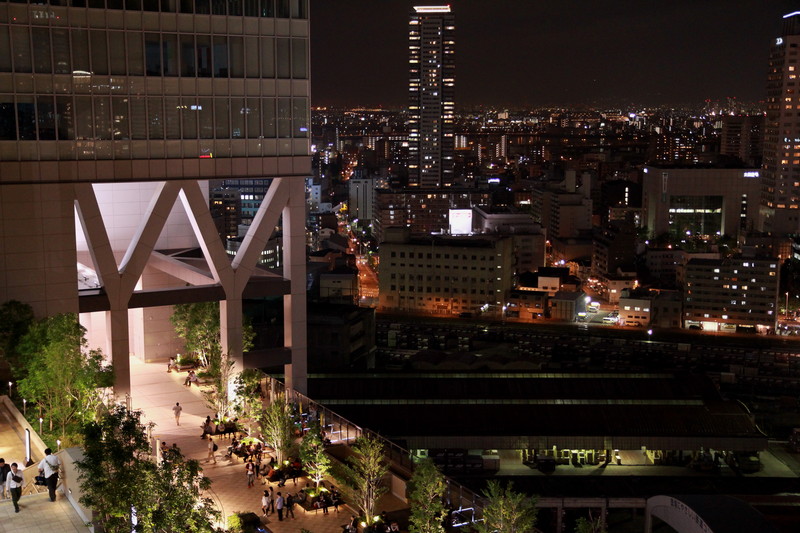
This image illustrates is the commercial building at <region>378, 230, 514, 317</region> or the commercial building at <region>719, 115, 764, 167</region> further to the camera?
the commercial building at <region>719, 115, 764, 167</region>

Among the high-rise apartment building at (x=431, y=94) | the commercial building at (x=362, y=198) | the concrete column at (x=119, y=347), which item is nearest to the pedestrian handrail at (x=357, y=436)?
the concrete column at (x=119, y=347)

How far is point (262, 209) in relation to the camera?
17375mm

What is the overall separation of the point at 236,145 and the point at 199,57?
5.11 ft

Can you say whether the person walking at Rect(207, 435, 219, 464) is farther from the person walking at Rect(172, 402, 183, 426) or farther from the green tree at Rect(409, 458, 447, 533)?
the green tree at Rect(409, 458, 447, 533)

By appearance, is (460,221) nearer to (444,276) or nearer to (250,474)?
(444,276)

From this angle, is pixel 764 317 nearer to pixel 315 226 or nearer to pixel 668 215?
pixel 668 215

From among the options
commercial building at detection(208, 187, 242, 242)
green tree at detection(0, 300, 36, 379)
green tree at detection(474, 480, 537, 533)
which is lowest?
commercial building at detection(208, 187, 242, 242)

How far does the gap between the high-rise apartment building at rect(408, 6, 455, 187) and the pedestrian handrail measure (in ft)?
297

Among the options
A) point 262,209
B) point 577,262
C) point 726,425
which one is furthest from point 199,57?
point 577,262

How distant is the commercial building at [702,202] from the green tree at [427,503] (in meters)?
70.4

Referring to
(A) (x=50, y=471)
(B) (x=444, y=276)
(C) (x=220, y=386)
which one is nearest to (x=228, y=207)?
(B) (x=444, y=276)

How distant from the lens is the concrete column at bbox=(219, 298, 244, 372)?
1719 centimetres

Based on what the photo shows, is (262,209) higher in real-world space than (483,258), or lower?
higher

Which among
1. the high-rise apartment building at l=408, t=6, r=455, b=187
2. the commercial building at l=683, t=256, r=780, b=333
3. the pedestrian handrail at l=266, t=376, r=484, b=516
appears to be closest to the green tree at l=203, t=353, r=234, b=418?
the pedestrian handrail at l=266, t=376, r=484, b=516
